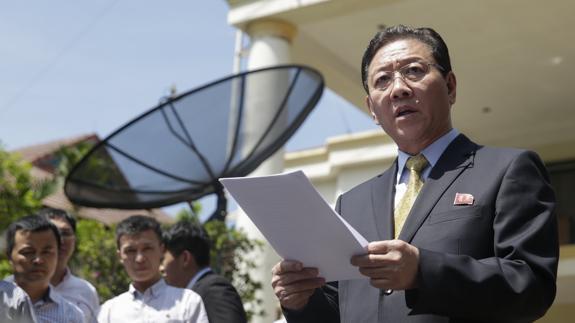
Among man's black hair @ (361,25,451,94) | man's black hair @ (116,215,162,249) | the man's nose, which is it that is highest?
man's black hair @ (361,25,451,94)

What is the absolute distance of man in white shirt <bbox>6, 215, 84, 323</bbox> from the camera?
5027 millimetres

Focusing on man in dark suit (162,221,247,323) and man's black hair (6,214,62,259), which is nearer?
man's black hair (6,214,62,259)

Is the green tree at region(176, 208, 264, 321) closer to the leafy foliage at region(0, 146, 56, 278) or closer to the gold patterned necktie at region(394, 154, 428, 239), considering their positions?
the leafy foliage at region(0, 146, 56, 278)

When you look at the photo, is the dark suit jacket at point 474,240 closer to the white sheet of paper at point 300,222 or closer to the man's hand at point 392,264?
the man's hand at point 392,264

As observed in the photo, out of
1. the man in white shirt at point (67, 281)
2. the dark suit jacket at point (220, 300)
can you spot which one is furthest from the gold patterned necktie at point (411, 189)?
the man in white shirt at point (67, 281)

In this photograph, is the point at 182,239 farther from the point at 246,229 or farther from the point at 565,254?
the point at 565,254

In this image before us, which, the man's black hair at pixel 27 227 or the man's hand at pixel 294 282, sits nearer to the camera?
the man's hand at pixel 294 282

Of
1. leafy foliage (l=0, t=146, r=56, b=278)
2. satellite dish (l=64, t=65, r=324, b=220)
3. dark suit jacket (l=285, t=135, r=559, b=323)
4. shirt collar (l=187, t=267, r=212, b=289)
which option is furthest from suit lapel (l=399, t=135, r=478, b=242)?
leafy foliage (l=0, t=146, r=56, b=278)

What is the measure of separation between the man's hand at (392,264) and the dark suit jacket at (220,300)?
3089mm

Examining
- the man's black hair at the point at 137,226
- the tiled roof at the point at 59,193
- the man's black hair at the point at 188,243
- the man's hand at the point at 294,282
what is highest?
the tiled roof at the point at 59,193

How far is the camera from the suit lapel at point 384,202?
2.86m

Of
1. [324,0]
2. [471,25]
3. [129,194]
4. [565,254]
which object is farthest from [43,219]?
[565,254]

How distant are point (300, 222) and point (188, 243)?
373 centimetres

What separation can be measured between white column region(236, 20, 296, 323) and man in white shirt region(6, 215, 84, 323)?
189 inches
